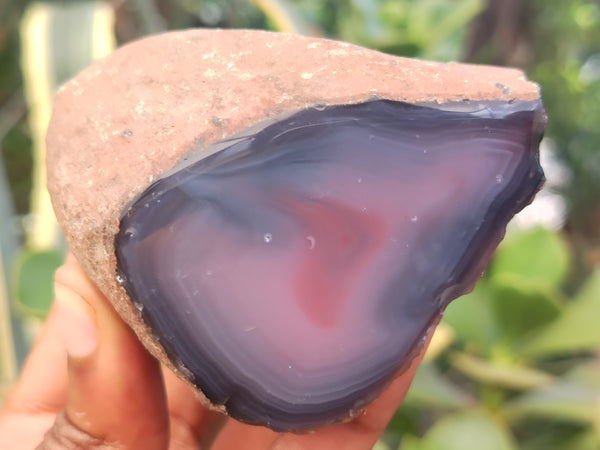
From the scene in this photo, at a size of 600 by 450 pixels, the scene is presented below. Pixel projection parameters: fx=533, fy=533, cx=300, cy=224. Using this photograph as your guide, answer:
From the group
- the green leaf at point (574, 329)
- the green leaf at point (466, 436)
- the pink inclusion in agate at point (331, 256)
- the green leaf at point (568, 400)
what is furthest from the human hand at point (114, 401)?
the green leaf at point (574, 329)

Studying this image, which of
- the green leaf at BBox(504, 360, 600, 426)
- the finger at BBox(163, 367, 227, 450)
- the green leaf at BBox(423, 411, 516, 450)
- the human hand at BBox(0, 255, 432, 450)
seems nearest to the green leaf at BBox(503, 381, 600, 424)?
the green leaf at BBox(504, 360, 600, 426)

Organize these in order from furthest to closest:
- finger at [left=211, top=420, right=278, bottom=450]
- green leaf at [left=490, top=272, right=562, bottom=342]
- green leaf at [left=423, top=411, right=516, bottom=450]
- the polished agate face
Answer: green leaf at [left=490, top=272, right=562, bottom=342] → green leaf at [left=423, top=411, right=516, bottom=450] → finger at [left=211, top=420, right=278, bottom=450] → the polished agate face

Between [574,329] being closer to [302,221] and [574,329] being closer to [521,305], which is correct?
[521,305]

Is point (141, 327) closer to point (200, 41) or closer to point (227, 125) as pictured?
point (227, 125)

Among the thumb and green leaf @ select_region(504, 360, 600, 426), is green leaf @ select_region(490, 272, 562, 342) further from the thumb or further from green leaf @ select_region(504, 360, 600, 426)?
the thumb

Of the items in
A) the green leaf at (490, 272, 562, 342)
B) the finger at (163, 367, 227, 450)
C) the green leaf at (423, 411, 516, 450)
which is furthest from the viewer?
the green leaf at (490, 272, 562, 342)

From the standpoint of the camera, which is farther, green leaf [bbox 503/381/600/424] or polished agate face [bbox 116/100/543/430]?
green leaf [bbox 503/381/600/424]

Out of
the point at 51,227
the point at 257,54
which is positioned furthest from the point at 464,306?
the point at 51,227

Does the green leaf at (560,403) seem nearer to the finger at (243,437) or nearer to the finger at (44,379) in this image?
the finger at (243,437)
